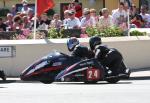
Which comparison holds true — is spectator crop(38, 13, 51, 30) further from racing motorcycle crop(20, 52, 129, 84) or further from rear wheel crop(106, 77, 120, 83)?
rear wheel crop(106, 77, 120, 83)

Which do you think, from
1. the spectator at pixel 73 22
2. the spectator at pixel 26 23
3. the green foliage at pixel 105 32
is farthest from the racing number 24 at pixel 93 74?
the spectator at pixel 26 23

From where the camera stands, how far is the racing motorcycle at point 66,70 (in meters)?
18.1

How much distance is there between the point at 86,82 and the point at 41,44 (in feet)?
12.8

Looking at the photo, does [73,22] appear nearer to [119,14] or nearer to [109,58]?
[119,14]

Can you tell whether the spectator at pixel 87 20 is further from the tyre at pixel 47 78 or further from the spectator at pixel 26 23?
the tyre at pixel 47 78

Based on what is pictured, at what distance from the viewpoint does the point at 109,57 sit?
18.5 meters

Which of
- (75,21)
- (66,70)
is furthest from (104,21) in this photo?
(66,70)

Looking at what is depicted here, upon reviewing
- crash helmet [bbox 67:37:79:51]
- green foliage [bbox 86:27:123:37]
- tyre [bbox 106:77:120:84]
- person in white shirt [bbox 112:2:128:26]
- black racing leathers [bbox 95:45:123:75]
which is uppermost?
person in white shirt [bbox 112:2:128:26]

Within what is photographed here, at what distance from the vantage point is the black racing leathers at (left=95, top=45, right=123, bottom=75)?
18.4m

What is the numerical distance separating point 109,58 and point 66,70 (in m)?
1.36

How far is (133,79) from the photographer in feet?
66.9

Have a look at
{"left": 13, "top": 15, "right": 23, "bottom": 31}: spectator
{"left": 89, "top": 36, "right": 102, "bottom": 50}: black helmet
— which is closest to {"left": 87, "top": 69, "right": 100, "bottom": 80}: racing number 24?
{"left": 89, "top": 36, "right": 102, "bottom": 50}: black helmet

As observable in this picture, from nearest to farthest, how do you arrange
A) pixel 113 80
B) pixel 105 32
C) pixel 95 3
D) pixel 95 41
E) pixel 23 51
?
pixel 113 80, pixel 95 41, pixel 23 51, pixel 105 32, pixel 95 3
